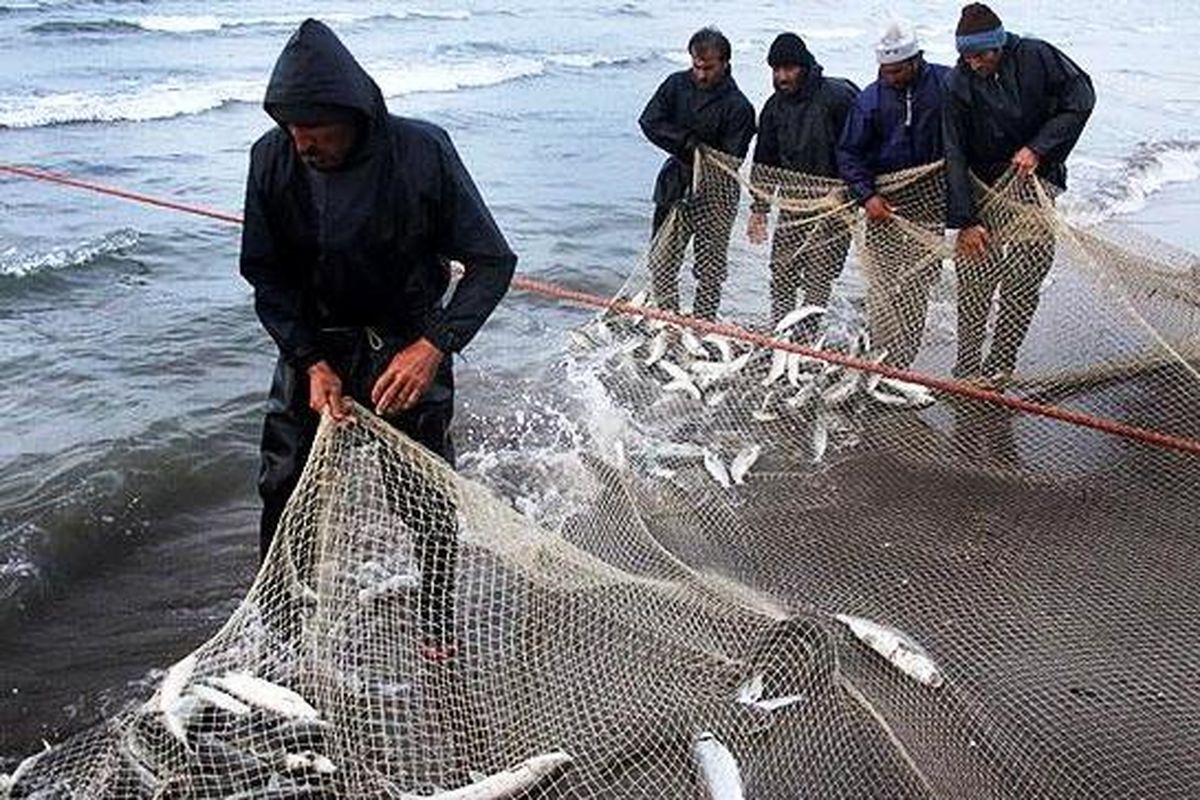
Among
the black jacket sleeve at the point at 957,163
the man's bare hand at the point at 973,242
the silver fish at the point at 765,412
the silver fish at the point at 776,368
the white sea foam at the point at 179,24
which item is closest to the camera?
the black jacket sleeve at the point at 957,163

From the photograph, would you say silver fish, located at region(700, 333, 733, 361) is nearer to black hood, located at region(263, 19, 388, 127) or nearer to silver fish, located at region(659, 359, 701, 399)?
silver fish, located at region(659, 359, 701, 399)

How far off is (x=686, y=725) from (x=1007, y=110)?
470 cm

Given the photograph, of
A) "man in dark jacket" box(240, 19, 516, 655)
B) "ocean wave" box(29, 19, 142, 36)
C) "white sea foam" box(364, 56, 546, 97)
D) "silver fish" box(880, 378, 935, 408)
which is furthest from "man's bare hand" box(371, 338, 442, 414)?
"ocean wave" box(29, 19, 142, 36)

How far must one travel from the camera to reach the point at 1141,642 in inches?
210

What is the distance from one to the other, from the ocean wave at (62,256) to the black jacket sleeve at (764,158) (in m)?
7.19

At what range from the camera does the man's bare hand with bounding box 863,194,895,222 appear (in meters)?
7.90

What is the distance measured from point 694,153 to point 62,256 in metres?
7.08

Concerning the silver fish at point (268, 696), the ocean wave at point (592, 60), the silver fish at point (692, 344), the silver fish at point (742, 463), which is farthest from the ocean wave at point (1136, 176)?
the ocean wave at point (592, 60)

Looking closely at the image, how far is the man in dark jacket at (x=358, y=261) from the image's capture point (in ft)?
13.0

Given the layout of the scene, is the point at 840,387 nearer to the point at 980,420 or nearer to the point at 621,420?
the point at 980,420

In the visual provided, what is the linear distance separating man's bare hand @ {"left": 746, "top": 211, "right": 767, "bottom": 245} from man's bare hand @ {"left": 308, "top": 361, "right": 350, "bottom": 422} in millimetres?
5105

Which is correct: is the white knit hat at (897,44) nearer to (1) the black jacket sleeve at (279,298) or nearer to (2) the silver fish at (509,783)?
(1) the black jacket sleeve at (279,298)

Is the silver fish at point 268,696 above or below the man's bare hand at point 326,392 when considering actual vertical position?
below

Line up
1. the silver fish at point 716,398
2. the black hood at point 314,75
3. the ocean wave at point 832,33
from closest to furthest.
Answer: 1. the black hood at point 314,75
2. the silver fish at point 716,398
3. the ocean wave at point 832,33
